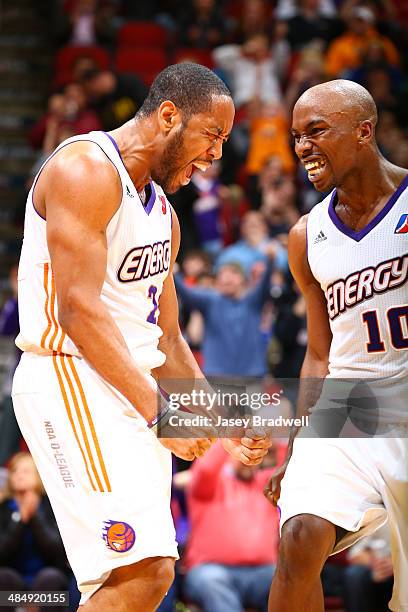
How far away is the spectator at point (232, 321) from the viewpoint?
941 cm

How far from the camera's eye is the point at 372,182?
15.8ft

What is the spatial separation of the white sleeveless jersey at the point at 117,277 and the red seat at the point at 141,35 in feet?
31.2

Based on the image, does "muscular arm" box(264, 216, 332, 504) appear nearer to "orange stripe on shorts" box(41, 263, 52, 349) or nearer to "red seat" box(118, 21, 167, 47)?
"orange stripe on shorts" box(41, 263, 52, 349)

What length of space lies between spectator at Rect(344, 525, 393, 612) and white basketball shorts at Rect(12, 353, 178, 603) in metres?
3.17

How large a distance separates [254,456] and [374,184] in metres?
Result: 1.39

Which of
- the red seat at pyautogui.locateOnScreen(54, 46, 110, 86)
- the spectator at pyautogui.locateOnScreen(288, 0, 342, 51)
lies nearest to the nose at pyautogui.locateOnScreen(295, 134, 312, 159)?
the red seat at pyautogui.locateOnScreen(54, 46, 110, 86)

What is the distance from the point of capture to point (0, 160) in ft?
41.4

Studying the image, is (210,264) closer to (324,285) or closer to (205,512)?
(205,512)

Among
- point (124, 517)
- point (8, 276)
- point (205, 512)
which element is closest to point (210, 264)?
point (8, 276)

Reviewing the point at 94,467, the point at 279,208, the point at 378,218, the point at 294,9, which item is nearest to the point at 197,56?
the point at 294,9

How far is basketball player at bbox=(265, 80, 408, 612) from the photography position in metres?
4.46

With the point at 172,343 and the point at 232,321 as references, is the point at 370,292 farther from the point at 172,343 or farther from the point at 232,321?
the point at 232,321
